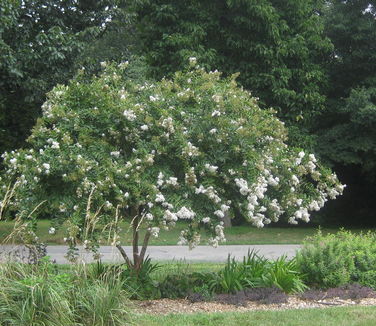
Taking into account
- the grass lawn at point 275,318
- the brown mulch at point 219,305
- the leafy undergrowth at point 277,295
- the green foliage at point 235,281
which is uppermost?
the green foliage at point 235,281

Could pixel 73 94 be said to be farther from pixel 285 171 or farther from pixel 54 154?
pixel 285 171

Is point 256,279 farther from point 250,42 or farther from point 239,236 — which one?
point 250,42

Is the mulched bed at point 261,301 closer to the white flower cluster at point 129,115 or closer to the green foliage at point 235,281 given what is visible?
the green foliage at point 235,281

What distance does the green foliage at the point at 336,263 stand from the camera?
843 centimetres

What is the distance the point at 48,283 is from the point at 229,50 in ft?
47.4

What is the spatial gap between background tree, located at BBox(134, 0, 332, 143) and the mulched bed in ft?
35.3

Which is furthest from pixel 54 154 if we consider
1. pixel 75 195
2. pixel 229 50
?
pixel 229 50

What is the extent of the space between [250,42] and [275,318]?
13.0 meters

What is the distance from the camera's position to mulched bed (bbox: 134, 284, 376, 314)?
737cm

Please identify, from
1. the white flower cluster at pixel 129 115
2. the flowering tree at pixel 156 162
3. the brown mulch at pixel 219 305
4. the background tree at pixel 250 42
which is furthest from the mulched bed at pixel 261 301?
the background tree at pixel 250 42

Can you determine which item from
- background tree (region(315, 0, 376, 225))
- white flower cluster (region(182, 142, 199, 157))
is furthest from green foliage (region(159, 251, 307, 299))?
background tree (region(315, 0, 376, 225))

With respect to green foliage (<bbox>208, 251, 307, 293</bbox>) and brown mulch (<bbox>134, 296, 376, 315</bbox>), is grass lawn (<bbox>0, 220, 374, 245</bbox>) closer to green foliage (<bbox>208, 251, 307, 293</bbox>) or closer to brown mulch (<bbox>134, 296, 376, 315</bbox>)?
green foliage (<bbox>208, 251, 307, 293</bbox>)

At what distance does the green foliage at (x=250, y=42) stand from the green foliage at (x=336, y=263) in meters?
9.62

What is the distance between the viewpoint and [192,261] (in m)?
12.4
